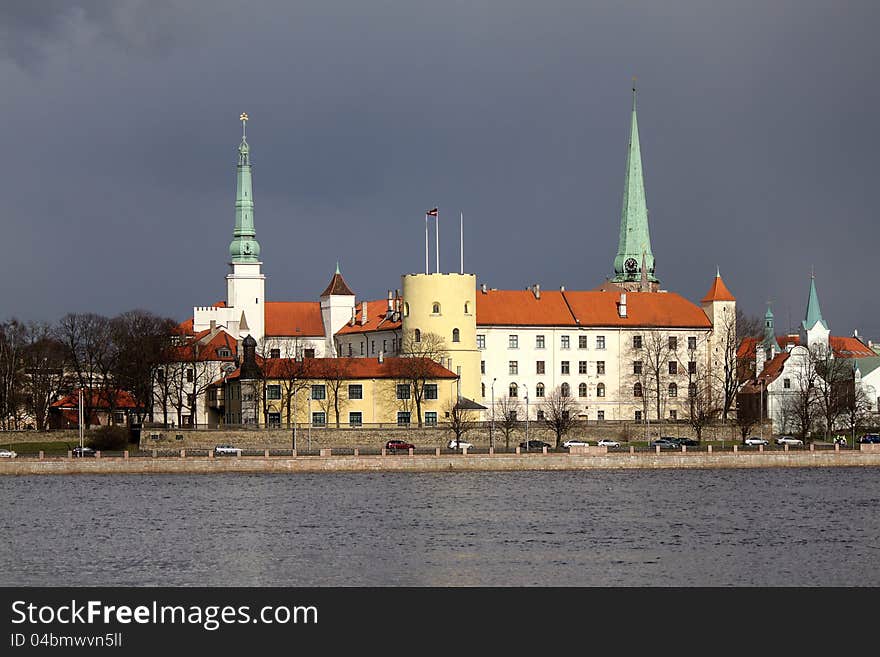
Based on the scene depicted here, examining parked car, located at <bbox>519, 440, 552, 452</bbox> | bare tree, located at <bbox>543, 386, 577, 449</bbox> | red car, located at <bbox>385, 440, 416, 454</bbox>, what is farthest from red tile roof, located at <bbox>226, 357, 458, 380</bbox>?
red car, located at <bbox>385, 440, 416, 454</bbox>

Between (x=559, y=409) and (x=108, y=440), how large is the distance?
30.0 meters

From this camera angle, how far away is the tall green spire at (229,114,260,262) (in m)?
127

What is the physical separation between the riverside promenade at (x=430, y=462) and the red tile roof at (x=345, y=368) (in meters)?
13.3

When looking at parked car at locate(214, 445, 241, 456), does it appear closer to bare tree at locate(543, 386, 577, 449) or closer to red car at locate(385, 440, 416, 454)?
red car at locate(385, 440, 416, 454)

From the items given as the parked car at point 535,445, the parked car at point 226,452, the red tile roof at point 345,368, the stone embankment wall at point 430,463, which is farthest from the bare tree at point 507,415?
the parked car at point 226,452

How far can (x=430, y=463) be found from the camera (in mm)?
87188

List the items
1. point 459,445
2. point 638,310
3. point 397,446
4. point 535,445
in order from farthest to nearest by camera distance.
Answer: point 638,310 → point 535,445 → point 459,445 → point 397,446

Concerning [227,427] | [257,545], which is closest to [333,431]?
[227,427]

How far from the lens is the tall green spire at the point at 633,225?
474ft

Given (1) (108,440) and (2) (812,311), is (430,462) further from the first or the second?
(2) (812,311)

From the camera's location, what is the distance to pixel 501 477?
84.6 m

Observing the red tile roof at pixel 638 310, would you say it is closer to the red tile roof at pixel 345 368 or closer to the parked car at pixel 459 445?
the red tile roof at pixel 345 368

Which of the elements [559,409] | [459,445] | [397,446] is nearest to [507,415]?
[559,409]
